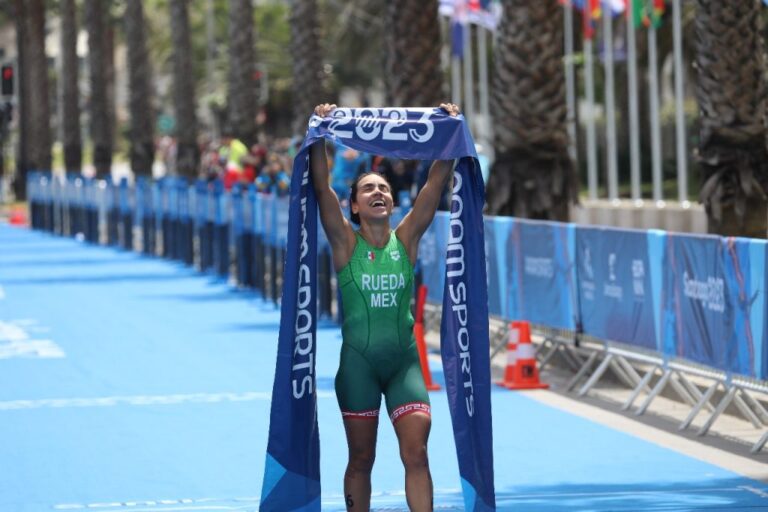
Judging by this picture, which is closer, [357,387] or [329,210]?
[357,387]

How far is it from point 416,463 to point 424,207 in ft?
4.12

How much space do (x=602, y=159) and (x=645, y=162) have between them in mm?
4071

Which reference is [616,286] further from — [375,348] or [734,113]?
[375,348]

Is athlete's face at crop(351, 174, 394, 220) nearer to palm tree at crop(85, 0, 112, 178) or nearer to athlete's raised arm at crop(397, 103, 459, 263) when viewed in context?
athlete's raised arm at crop(397, 103, 459, 263)

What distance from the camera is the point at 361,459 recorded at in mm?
8445

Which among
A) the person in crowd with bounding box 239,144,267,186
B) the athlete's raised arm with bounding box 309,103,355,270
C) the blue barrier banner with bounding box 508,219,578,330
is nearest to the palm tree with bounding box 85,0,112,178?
the person in crowd with bounding box 239,144,267,186

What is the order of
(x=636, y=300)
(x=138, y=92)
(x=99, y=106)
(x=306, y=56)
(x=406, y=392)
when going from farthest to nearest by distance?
(x=99, y=106) < (x=138, y=92) < (x=306, y=56) < (x=636, y=300) < (x=406, y=392)

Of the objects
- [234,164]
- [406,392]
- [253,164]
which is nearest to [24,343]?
[253,164]

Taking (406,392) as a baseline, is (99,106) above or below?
above

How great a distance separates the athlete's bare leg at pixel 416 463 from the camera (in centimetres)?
825

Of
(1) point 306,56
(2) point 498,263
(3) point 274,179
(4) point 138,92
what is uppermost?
(4) point 138,92

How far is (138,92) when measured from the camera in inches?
1762

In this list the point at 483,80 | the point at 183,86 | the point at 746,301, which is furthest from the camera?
the point at 483,80

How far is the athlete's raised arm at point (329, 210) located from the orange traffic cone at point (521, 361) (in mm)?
7216
